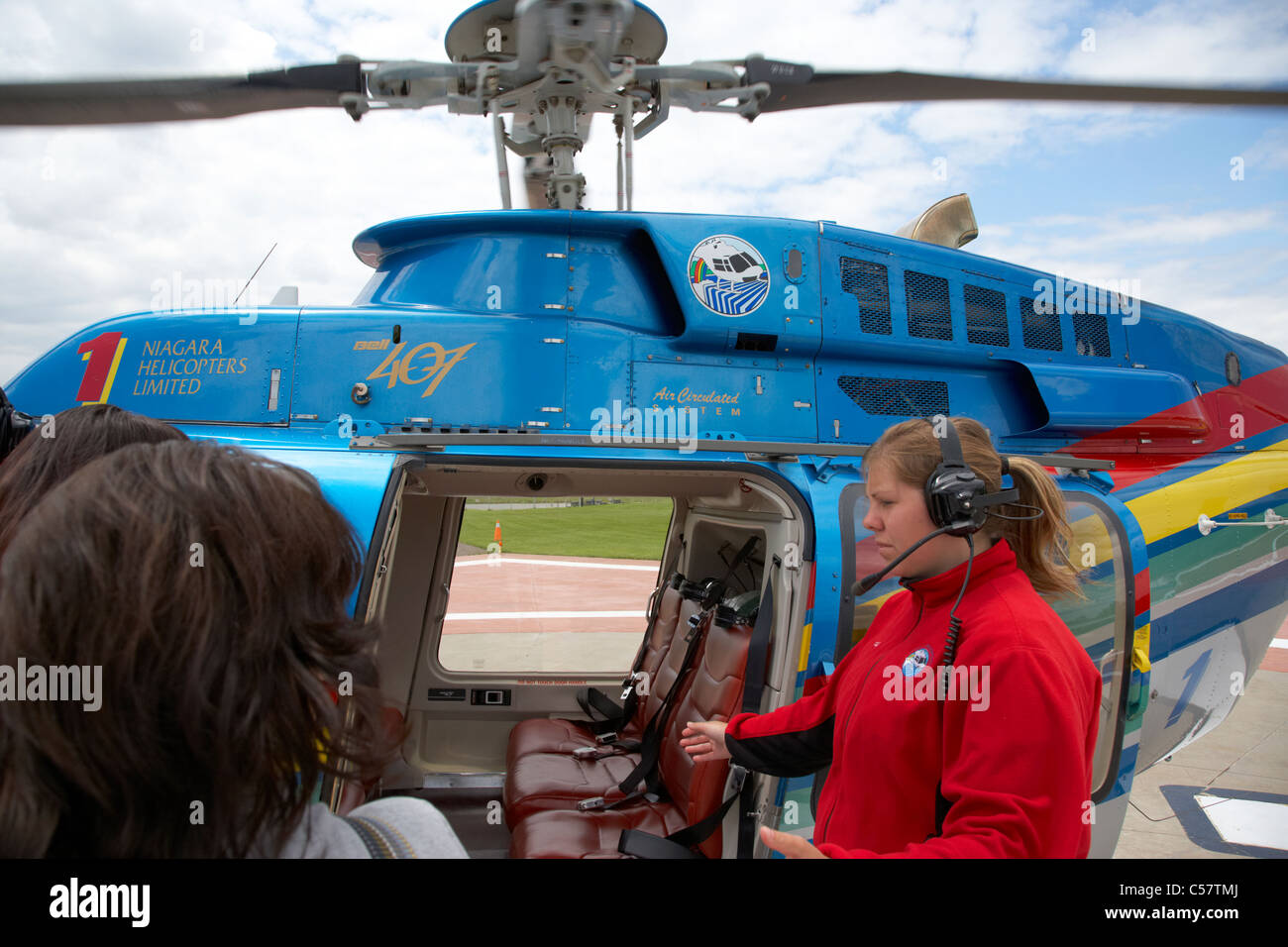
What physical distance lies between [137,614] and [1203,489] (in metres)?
4.02

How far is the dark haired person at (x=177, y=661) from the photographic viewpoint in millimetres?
549

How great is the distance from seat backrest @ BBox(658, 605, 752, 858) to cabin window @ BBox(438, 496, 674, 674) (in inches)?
43.1

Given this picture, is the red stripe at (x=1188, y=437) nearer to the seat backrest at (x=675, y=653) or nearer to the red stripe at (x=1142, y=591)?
the red stripe at (x=1142, y=591)

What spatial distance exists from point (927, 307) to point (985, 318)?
0.97ft

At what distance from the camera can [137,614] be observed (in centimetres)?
57

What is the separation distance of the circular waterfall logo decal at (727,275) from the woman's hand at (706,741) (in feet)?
5.37

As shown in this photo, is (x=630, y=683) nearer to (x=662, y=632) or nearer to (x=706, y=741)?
(x=662, y=632)

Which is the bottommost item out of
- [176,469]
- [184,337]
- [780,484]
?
[176,469]

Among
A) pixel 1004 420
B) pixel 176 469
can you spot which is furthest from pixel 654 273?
pixel 176 469

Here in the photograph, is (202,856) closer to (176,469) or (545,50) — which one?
(176,469)

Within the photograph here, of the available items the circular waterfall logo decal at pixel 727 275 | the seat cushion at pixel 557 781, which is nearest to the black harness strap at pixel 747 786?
the seat cushion at pixel 557 781

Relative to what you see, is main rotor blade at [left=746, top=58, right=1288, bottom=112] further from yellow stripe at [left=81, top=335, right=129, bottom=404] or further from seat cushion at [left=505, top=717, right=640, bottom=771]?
seat cushion at [left=505, top=717, right=640, bottom=771]

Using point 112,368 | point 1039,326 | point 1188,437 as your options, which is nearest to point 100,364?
point 112,368

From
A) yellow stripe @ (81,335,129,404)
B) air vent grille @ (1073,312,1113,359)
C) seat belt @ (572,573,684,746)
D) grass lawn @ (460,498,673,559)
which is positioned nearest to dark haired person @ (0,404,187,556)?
yellow stripe @ (81,335,129,404)
